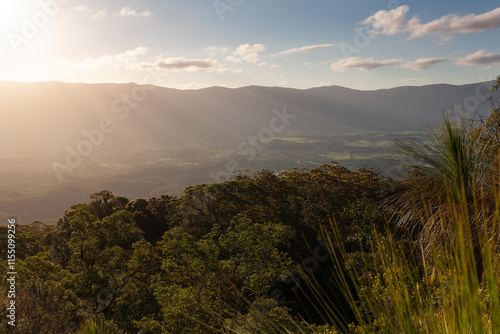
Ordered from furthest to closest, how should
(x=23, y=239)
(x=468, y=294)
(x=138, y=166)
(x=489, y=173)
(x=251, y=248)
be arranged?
1. (x=138, y=166)
2. (x=23, y=239)
3. (x=251, y=248)
4. (x=489, y=173)
5. (x=468, y=294)

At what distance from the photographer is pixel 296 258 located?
65.9 ft

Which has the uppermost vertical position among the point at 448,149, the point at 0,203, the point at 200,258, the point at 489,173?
the point at 448,149

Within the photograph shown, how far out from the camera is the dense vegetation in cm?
193

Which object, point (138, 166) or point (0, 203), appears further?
point (138, 166)

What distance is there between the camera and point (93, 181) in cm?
14988

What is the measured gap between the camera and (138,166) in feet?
632

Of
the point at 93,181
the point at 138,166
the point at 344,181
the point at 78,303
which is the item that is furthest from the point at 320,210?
the point at 138,166

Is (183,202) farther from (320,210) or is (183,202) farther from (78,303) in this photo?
(78,303)

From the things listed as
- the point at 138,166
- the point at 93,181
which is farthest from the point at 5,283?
the point at 138,166

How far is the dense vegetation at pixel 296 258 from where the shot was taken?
1932 millimetres

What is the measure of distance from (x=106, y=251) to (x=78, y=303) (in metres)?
3.33

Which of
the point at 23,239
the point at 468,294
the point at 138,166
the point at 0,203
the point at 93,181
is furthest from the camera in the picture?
the point at 138,166

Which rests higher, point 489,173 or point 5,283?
point 489,173

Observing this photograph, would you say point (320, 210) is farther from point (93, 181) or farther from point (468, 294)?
point (93, 181)
